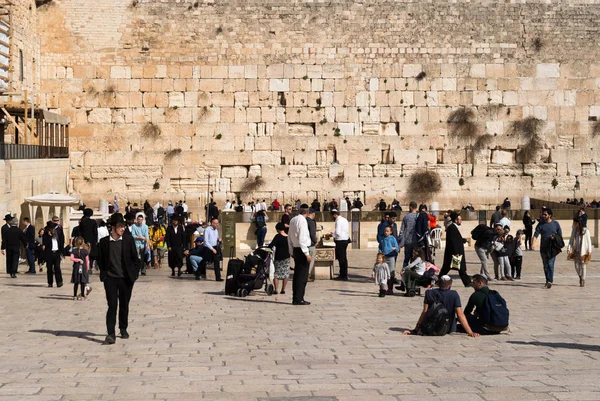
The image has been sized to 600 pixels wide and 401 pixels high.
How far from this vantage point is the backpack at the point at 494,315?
953cm

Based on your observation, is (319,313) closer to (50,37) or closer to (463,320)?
(463,320)

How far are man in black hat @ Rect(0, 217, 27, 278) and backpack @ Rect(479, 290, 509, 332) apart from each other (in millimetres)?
8490

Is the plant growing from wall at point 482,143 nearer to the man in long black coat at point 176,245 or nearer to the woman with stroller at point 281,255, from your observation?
the man in long black coat at point 176,245

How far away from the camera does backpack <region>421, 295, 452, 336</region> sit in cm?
949

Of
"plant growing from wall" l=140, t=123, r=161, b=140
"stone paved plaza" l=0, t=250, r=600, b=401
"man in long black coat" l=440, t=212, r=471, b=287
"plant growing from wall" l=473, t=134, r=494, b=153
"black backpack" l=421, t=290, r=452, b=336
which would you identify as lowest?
"stone paved plaza" l=0, t=250, r=600, b=401

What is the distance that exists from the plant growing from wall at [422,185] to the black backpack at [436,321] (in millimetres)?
16887

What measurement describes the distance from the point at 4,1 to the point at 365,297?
13758 mm

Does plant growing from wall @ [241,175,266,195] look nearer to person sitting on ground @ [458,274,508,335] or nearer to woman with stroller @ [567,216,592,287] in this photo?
woman with stroller @ [567,216,592,287]

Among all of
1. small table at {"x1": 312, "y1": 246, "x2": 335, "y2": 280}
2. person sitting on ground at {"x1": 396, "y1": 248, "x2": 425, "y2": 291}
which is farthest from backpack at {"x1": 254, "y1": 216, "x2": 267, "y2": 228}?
person sitting on ground at {"x1": 396, "y1": 248, "x2": 425, "y2": 291}

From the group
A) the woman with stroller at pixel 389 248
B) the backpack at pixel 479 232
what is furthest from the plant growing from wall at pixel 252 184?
the woman with stroller at pixel 389 248

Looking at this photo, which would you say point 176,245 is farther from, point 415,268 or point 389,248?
point 415,268

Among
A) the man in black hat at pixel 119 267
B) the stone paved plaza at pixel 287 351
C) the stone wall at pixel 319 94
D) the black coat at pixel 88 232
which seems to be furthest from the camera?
the stone wall at pixel 319 94

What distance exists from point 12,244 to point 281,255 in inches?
A: 193

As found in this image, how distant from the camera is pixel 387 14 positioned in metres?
26.2
